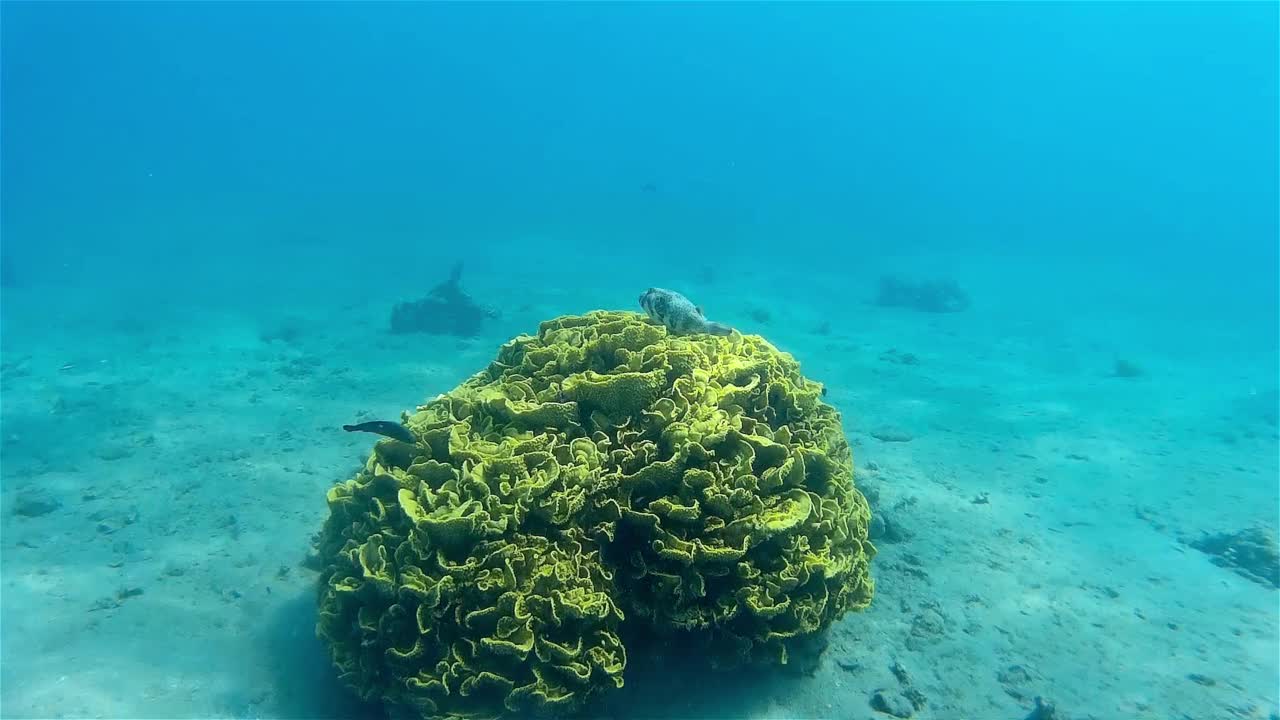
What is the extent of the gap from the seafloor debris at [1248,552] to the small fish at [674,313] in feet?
25.0

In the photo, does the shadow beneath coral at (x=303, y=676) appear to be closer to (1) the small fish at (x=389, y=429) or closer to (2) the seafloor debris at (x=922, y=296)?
(1) the small fish at (x=389, y=429)

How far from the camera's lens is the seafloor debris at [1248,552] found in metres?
7.89

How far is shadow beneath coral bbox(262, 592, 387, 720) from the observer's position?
4855 millimetres

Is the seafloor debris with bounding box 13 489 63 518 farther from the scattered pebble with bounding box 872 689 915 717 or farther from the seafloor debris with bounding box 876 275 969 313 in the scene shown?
the seafloor debris with bounding box 876 275 969 313

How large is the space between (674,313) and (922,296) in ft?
88.8

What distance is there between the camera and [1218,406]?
52.6 feet

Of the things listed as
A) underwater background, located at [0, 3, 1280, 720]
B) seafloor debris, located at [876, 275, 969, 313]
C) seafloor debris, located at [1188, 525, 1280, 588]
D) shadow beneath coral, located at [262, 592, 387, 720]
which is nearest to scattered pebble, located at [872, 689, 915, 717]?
underwater background, located at [0, 3, 1280, 720]

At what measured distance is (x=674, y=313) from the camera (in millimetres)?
6188

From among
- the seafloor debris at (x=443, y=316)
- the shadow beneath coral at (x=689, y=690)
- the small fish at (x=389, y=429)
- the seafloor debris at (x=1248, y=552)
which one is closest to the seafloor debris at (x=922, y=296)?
the seafloor debris at (x=443, y=316)

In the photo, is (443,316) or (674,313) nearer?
(674,313)

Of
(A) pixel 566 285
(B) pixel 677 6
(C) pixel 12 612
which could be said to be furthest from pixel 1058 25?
(C) pixel 12 612

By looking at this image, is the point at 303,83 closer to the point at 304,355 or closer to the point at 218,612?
the point at 304,355

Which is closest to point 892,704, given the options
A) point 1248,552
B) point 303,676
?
point 303,676

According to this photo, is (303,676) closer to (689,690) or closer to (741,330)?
(689,690)
